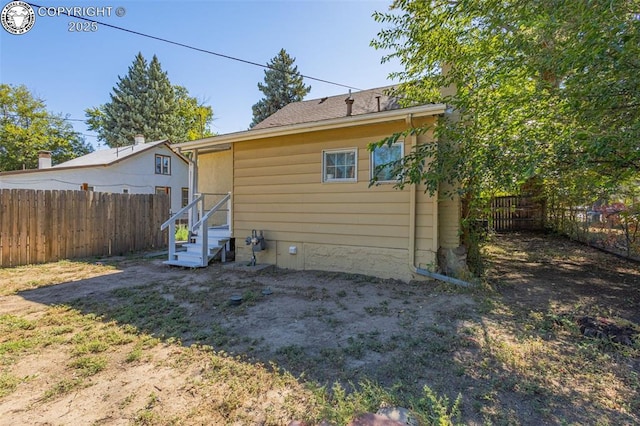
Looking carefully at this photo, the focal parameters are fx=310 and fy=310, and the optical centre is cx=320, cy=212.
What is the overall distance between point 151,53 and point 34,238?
26.7m

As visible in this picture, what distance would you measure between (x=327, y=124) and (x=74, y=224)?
7.15 m

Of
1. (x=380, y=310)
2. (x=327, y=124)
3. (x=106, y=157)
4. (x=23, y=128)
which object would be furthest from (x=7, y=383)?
(x=23, y=128)

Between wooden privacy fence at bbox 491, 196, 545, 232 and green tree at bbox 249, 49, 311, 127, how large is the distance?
17.1 metres

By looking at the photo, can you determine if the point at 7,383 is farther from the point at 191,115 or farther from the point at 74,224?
the point at 191,115

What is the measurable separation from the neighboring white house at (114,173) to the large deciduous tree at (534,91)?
15669 mm

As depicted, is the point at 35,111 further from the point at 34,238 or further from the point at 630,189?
the point at 630,189

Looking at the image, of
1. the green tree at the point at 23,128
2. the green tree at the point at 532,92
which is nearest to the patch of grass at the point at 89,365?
the green tree at the point at 532,92

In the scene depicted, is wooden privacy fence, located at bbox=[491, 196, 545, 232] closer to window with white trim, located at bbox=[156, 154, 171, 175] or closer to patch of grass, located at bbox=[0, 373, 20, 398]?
patch of grass, located at bbox=[0, 373, 20, 398]

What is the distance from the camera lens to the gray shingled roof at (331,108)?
356 inches

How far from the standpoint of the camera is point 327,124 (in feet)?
19.1

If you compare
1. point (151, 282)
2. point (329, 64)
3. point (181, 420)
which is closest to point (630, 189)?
point (181, 420)

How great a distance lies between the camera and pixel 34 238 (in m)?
7.31

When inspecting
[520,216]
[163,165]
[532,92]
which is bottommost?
[520,216]

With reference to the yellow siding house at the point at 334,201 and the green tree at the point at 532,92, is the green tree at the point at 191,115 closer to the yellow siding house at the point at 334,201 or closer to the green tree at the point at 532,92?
the yellow siding house at the point at 334,201
